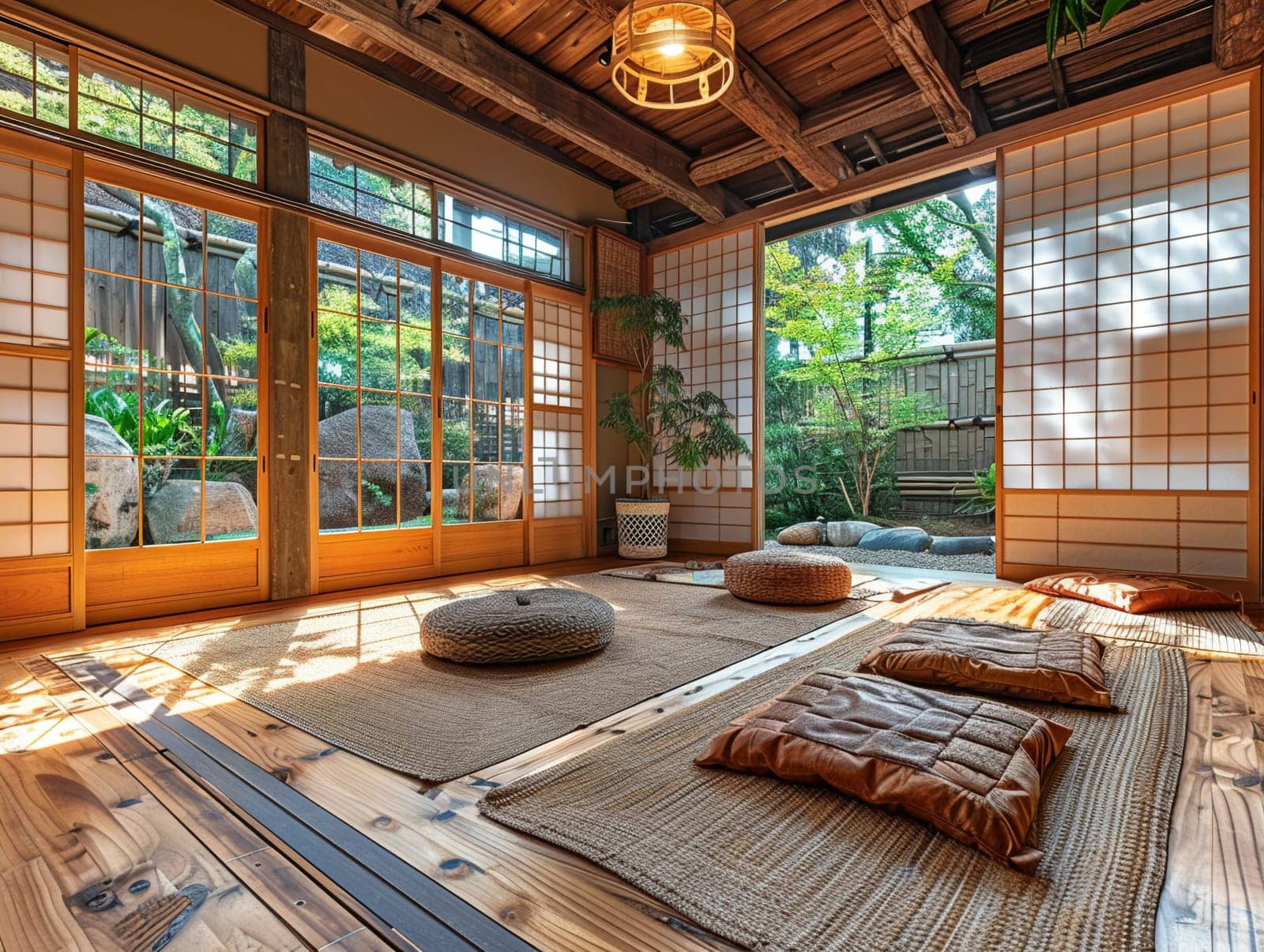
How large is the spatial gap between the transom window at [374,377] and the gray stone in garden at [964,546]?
4.72 m

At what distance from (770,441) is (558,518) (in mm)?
4116

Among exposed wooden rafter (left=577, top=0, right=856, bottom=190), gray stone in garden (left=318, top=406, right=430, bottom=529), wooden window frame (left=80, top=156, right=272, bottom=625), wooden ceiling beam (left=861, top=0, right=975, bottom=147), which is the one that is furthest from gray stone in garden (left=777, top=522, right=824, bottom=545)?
wooden window frame (left=80, top=156, right=272, bottom=625)

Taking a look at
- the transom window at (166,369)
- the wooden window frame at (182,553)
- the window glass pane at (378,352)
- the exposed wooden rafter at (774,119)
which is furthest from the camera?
the window glass pane at (378,352)

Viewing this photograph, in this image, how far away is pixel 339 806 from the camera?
133cm

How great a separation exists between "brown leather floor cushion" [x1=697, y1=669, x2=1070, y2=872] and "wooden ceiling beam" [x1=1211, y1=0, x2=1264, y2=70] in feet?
13.3

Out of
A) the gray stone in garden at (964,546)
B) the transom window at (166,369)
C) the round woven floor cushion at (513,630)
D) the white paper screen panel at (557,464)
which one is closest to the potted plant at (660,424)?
the white paper screen panel at (557,464)

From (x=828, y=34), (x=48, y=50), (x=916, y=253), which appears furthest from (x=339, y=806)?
(x=916, y=253)

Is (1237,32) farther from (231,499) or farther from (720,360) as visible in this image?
(231,499)

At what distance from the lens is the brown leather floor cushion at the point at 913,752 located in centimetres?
112

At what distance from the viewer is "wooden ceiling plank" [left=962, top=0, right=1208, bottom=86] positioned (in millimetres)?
3484

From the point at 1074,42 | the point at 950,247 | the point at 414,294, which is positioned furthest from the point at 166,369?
the point at 950,247

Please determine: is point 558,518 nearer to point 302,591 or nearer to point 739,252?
point 302,591

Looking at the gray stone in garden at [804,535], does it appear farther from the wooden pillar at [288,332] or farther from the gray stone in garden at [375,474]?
the wooden pillar at [288,332]

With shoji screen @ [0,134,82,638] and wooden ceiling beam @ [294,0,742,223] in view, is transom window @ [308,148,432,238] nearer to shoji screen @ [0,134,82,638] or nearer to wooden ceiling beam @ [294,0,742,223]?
wooden ceiling beam @ [294,0,742,223]
